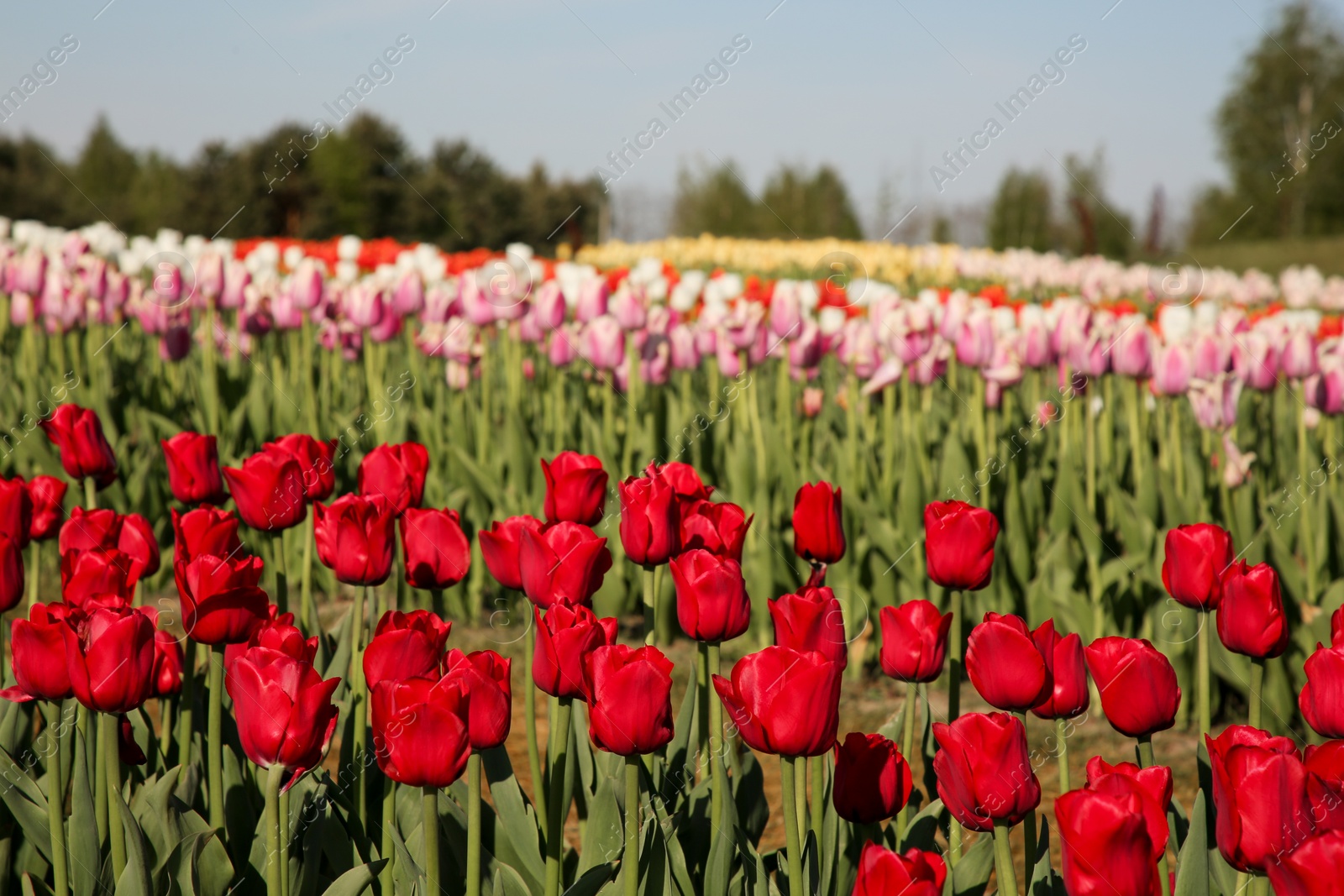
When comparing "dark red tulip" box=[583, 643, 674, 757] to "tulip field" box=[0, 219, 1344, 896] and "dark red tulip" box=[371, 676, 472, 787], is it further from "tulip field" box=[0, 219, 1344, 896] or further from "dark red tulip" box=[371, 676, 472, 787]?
"dark red tulip" box=[371, 676, 472, 787]

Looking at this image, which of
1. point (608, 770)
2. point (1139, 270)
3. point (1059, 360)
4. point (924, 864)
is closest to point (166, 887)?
point (608, 770)

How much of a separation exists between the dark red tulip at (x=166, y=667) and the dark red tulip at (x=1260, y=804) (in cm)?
126

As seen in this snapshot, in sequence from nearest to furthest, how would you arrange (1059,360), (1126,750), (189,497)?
(189,497) → (1126,750) → (1059,360)

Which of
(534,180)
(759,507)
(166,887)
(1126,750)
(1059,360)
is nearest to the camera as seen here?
(166,887)

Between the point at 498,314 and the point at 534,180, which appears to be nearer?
the point at 498,314

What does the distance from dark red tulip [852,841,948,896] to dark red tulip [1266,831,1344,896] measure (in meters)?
0.29

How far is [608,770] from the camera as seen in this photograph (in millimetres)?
1616

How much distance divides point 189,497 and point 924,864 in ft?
4.77

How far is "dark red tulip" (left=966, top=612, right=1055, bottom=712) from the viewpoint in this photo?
1250mm

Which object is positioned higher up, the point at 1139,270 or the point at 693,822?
the point at 1139,270

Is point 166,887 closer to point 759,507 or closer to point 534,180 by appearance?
point 759,507

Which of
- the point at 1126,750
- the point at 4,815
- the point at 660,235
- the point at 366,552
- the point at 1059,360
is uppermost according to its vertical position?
the point at 660,235

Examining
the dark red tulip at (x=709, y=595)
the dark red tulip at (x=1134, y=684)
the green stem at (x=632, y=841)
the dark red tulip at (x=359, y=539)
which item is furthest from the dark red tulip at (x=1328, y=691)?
the dark red tulip at (x=359, y=539)

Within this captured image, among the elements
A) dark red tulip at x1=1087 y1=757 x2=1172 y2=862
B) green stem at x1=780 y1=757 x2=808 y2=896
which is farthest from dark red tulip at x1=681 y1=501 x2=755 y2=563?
dark red tulip at x1=1087 y1=757 x2=1172 y2=862
